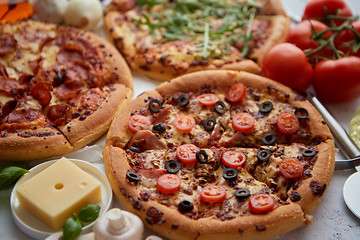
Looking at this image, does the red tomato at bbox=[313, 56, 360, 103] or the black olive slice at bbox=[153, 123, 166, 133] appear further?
the red tomato at bbox=[313, 56, 360, 103]

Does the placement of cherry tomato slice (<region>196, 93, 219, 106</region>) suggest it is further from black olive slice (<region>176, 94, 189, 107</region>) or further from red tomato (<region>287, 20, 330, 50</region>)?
red tomato (<region>287, 20, 330, 50</region>)

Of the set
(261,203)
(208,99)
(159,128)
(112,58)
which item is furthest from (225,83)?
(261,203)

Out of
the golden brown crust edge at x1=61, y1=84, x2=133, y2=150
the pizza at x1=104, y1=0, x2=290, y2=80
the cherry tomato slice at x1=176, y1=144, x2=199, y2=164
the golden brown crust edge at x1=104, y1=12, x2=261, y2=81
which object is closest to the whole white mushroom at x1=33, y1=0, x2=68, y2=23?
the pizza at x1=104, y1=0, x2=290, y2=80

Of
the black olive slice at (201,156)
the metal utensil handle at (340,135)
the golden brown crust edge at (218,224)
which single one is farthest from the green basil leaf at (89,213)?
the metal utensil handle at (340,135)

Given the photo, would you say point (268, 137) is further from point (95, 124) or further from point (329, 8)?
point (329, 8)

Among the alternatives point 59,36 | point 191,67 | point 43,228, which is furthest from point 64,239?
point 59,36

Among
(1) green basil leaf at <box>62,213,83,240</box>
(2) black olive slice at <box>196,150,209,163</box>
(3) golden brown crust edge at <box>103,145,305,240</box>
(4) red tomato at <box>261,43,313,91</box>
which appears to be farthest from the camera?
(4) red tomato at <box>261,43,313,91</box>

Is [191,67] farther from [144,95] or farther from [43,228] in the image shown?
[43,228]

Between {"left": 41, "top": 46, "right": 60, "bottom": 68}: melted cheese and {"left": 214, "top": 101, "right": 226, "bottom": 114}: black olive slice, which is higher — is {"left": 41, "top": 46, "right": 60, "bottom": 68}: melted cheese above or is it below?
above
